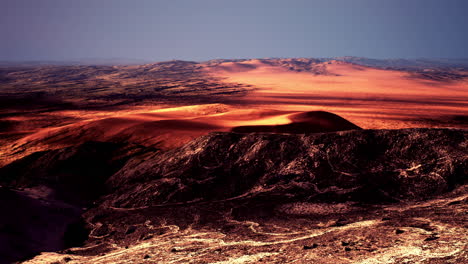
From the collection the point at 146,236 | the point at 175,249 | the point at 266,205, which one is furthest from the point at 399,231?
the point at 146,236

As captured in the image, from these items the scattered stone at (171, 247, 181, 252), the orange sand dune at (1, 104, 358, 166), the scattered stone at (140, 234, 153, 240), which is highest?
the orange sand dune at (1, 104, 358, 166)

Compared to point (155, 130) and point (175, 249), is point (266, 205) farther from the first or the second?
point (155, 130)

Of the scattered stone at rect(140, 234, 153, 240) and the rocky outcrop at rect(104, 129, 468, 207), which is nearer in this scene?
the scattered stone at rect(140, 234, 153, 240)

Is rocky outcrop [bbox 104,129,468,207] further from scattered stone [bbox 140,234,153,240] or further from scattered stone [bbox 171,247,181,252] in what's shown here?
scattered stone [bbox 171,247,181,252]

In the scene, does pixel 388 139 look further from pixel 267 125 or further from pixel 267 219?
pixel 267 125

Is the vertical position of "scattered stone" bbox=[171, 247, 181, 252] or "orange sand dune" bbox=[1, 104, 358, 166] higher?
"orange sand dune" bbox=[1, 104, 358, 166]

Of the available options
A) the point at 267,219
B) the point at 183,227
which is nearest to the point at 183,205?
the point at 183,227

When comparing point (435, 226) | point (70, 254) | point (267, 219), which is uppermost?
point (435, 226)

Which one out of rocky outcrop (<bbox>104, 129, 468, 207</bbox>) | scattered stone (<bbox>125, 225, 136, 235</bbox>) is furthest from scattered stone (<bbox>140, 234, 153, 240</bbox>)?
rocky outcrop (<bbox>104, 129, 468, 207</bbox>)
